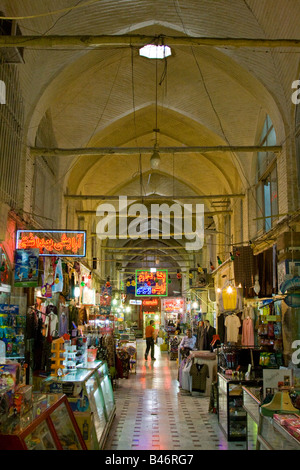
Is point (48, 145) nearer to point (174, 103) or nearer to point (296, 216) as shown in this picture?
point (174, 103)

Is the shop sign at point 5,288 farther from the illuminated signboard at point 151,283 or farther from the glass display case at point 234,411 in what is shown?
the illuminated signboard at point 151,283

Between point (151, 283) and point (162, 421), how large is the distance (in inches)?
647

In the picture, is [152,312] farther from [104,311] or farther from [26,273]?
[26,273]

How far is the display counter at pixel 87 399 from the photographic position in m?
4.88

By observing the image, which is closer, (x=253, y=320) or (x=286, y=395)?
(x=286, y=395)

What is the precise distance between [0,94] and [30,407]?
5.67m

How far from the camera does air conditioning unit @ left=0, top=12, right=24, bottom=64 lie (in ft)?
24.0

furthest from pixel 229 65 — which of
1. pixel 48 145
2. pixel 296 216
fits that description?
pixel 48 145

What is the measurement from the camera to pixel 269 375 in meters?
4.77

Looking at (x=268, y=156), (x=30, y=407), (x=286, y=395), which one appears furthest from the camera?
(x=268, y=156)

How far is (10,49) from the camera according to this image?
7469 millimetres

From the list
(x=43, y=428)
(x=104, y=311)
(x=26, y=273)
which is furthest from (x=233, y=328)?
(x=104, y=311)
